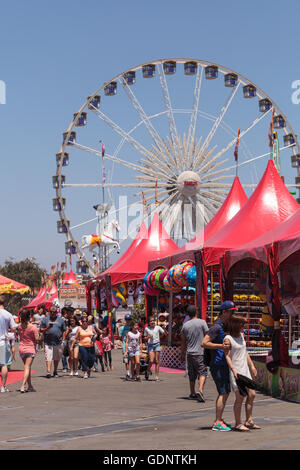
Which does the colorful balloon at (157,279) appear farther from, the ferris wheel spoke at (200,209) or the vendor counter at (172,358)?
the ferris wheel spoke at (200,209)

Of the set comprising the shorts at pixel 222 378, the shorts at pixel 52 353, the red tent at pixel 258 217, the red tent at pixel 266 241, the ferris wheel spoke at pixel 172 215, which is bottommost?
the shorts at pixel 52 353

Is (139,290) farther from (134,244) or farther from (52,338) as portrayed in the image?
(52,338)

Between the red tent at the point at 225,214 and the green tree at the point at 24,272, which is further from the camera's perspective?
the green tree at the point at 24,272

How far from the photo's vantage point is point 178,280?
19.2m

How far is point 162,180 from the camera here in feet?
128

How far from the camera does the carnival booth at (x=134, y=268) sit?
95.2 ft

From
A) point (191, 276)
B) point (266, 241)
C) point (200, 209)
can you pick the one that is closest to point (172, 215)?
point (200, 209)

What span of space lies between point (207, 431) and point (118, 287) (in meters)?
20.6

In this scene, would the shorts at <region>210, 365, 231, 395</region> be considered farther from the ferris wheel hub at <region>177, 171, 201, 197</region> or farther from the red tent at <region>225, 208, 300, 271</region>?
the ferris wheel hub at <region>177, 171, 201, 197</region>

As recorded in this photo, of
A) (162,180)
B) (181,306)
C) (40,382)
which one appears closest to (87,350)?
(40,382)

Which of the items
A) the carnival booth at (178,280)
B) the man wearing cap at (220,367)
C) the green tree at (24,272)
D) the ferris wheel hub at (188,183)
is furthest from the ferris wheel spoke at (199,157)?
the green tree at (24,272)

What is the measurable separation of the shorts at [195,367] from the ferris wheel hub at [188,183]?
25442mm

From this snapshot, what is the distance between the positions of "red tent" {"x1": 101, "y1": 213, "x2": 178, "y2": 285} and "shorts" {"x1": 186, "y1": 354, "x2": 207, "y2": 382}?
1547 centimetres

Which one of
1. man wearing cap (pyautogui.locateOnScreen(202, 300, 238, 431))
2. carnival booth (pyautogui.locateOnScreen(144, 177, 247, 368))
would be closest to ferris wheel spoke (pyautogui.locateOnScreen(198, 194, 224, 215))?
carnival booth (pyautogui.locateOnScreen(144, 177, 247, 368))
